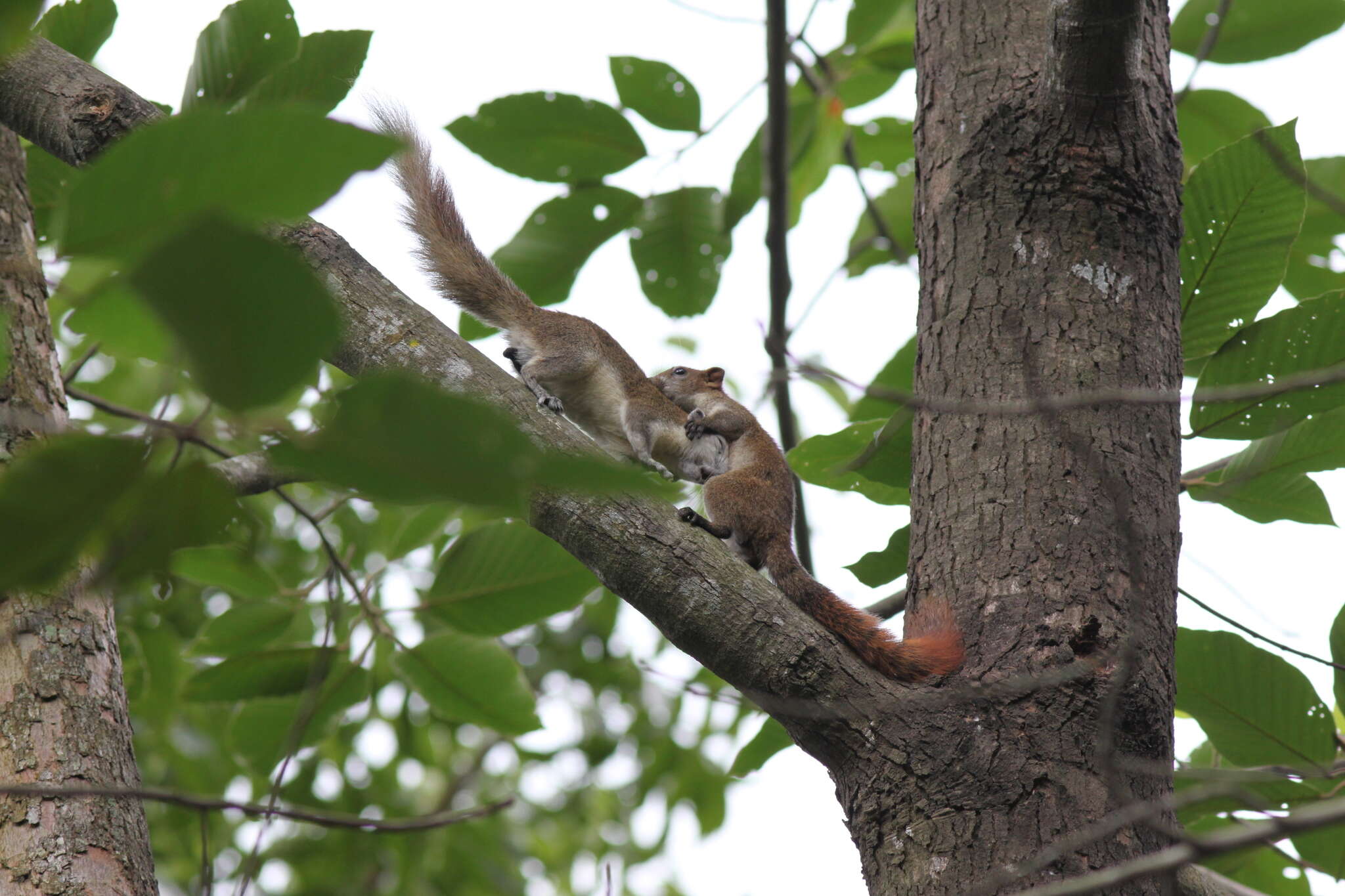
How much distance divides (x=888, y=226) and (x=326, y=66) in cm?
167

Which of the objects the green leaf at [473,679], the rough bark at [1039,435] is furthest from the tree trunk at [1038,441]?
the green leaf at [473,679]

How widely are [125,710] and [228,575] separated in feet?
2.93

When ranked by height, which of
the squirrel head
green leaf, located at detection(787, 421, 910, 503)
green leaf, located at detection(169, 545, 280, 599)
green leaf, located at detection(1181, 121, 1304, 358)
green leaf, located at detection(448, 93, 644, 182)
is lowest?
green leaf, located at detection(169, 545, 280, 599)

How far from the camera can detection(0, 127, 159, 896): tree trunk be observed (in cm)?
168

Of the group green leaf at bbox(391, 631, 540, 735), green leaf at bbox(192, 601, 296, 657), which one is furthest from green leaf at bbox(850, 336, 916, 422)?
green leaf at bbox(192, 601, 296, 657)

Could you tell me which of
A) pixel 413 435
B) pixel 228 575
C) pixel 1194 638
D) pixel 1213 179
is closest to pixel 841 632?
pixel 1194 638

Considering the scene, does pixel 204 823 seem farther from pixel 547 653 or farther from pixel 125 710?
pixel 547 653

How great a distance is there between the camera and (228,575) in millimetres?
2809

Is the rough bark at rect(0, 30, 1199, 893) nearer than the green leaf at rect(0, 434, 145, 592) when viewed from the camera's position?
No

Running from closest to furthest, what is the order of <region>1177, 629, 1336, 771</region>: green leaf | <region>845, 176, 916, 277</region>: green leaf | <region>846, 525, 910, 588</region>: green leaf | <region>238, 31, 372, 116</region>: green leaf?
<region>1177, 629, 1336, 771</region>: green leaf
<region>238, 31, 372, 116</region>: green leaf
<region>846, 525, 910, 588</region>: green leaf
<region>845, 176, 916, 277</region>: green leaf

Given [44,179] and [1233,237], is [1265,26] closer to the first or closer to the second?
[1233,237]

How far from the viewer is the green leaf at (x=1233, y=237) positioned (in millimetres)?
2223

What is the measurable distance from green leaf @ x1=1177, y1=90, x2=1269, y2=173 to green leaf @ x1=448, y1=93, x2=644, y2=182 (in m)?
1.34

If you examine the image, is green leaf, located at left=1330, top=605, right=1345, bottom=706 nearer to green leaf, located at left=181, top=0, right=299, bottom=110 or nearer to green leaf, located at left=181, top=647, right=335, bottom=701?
green leaf, located at left=181, top=647, right=335, bottom=701
